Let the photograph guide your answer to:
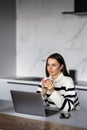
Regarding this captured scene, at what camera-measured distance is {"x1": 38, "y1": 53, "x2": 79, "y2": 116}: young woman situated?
7.38 feet

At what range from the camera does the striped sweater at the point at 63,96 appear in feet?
7.34

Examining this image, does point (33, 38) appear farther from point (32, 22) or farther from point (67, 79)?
point (67, 79)

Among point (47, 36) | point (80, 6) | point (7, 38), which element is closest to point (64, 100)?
point (80, 6)

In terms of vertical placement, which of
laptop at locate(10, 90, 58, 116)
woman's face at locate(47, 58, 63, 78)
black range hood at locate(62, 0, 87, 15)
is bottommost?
laptop at locate(10, 90, 58, 116)

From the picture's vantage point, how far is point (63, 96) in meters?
2.40

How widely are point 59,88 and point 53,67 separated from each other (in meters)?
0.18

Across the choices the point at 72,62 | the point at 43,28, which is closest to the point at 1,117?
Result: the point at 72,62

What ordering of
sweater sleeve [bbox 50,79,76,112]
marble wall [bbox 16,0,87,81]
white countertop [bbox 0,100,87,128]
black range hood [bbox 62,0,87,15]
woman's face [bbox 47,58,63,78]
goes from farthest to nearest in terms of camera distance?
1. marble wall [bbox 16,0,87,81]
2. black range hood [bbox 62,0,87,15]
3. woman's face [bbox 47,58,63,78]
4. sweater sleeve [bbox 50,79,76,112]
5. white countertop [bbox 0,100,87,128]

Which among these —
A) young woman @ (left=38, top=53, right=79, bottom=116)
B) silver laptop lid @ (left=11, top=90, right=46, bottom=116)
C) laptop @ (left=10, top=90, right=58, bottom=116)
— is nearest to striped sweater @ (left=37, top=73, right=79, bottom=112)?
young woman @ (left=38, top=53, right=79, bottom=116)

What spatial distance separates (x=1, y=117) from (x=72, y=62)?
2.13 m

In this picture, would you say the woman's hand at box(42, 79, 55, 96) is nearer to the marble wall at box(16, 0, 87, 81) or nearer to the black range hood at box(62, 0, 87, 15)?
the black range hood at box(62, 0, 87, 15)

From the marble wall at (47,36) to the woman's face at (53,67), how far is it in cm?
145

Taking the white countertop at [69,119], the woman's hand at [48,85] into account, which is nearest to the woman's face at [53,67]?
the woman's hand at [48,85]

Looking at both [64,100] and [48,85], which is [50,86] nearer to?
[48,85]
